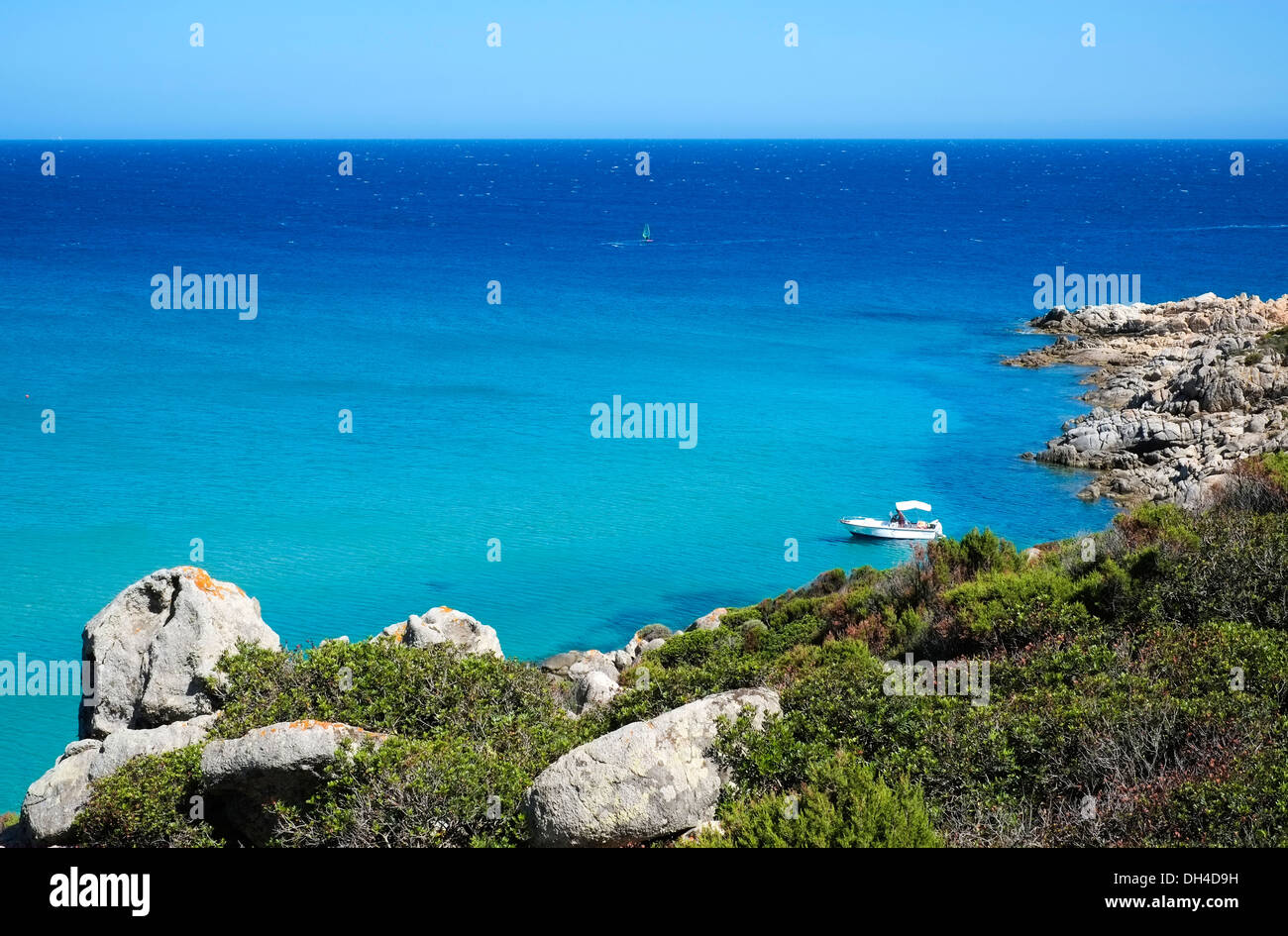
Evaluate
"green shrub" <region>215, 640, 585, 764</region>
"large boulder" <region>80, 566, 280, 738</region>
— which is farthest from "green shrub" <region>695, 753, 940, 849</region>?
A: "large boulder" <region>80, 566, 280, 738</region>

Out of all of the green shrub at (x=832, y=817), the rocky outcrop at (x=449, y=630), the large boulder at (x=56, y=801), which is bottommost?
the large boulder at (x=56, y=801)

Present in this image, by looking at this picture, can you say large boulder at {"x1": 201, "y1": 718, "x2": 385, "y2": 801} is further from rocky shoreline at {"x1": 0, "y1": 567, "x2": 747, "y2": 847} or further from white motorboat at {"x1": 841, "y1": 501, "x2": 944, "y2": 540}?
white motorboat at {"x1": 841, "y1": 501, "x2": 944, "y2": 540}

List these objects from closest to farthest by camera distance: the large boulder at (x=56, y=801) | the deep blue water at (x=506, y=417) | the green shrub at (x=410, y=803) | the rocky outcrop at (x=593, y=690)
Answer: the green shrub at (x=410, y=803) → the large boulder at (x=56, y=801) → the rocky outcrop at (x=593, y=690) → the deep blue water at (x=506, y=417)

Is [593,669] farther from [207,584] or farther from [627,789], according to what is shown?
[627,789]

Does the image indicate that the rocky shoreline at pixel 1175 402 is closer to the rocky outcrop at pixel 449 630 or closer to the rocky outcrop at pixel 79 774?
the rocky outcrop at pixel 449 630

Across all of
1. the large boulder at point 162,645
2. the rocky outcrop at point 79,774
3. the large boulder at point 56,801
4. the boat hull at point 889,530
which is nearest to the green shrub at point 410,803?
the rocky outcrop at point 79,774
